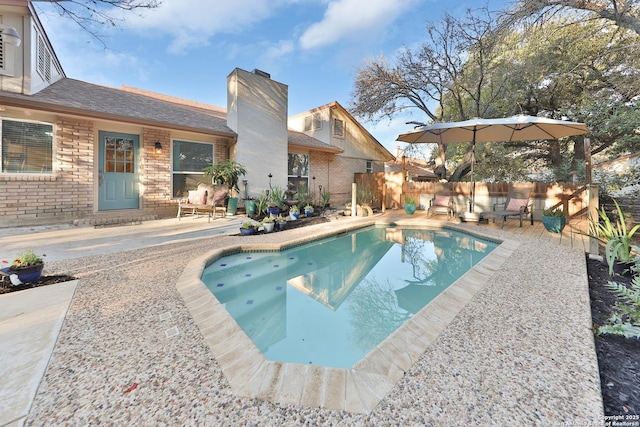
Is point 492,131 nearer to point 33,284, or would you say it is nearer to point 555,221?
point 555,221

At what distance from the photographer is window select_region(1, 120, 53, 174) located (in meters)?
6.07

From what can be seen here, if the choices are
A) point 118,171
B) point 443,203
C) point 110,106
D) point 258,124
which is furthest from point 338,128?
point 118,171

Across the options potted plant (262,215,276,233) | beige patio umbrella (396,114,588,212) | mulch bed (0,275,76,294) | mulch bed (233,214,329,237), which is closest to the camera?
mulch bed (0,275,76,294)

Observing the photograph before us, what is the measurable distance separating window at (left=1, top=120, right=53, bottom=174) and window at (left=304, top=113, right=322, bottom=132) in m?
10.2

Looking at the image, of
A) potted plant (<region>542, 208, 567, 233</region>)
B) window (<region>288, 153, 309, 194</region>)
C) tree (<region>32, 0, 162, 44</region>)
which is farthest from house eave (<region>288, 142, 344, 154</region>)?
potted plant (<region>542, 208, 567, 233</region>)

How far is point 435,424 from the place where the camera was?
148cm

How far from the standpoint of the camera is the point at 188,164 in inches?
348

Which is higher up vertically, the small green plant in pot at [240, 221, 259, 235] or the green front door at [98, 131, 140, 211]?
the green front door at [98, 131, 140, 211]

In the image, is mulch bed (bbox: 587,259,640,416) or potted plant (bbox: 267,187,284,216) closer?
mulch bed (bbox: 587,259,640,416)

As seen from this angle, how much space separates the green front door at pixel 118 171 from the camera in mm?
7387

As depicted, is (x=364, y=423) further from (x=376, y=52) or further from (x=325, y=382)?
(x=376, y=52)

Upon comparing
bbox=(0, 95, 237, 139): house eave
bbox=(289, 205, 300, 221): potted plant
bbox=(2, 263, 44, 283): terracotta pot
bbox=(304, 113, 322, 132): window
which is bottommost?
bbox=(2, 263, 44, 283): terracotta pot

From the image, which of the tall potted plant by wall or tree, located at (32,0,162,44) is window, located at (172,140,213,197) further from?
tree, located at (32,0,162,44)

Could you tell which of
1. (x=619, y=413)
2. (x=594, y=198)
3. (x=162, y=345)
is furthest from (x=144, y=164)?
(x=594, y=198)
